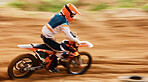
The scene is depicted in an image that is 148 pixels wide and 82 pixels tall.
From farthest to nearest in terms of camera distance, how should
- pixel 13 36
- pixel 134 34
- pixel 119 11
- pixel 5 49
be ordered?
pixel 119 11 < pixel 134 34 < pixel 13 36 < pixel 5 49

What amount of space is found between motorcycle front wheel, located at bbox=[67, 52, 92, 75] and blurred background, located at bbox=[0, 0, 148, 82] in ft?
0.58

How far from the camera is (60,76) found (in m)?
5.82

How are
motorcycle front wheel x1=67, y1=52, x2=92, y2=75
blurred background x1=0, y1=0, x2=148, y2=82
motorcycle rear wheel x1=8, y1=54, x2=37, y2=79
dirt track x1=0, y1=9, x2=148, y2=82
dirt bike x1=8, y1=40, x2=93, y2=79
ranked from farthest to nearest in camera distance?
1. blurred background x1=0, y1=0, x2=148, y2=82
2. dirt track x1=0, y1=9, x2=148, y2=82
3. motorcycle front wheel x1=67, y1=52, x2=92, y2=75
4. dirt bike x1=8, y1=40, x2=93, y2=79
5. motorcycle rear wheel x1=8, y1=54, x2=37, y2=79

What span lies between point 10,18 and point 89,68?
4151 millimetres

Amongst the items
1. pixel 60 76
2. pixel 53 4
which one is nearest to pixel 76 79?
pixel 60 76

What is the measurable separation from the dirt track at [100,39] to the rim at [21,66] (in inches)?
9.9

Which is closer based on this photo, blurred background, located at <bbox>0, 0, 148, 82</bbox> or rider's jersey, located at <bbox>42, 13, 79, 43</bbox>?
rider's jersey, located at <bbox>42, 13, 79, 43</bbox>

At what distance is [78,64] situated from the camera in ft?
19.4

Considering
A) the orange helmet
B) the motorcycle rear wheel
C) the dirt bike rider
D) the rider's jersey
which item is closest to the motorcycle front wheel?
the dirt bike rider

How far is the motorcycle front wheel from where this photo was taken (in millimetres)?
5848

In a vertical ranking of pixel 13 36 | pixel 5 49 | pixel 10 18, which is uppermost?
pixel 10 18

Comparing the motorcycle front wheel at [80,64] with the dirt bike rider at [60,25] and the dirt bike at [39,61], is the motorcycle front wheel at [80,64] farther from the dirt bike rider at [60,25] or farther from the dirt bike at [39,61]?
the dirt bike rider at [60,25]

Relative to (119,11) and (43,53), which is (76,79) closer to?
(43,53)

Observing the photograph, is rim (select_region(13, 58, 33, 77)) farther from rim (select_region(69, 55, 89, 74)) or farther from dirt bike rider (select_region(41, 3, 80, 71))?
rim (select_region(69, 55, 89, 74))
